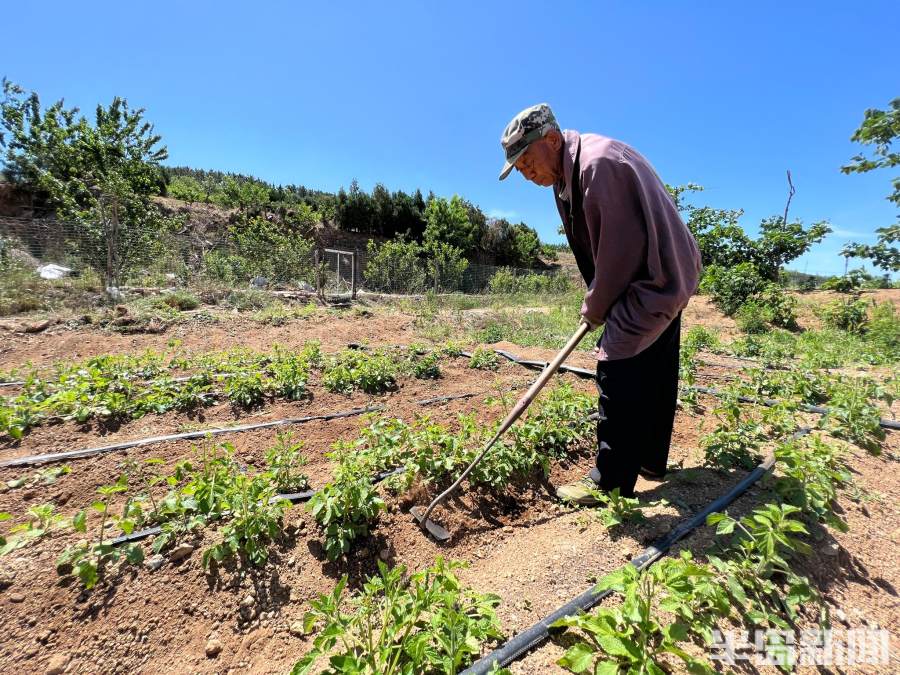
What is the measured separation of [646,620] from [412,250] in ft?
54.7

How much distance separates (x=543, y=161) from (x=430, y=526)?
199 centimetres

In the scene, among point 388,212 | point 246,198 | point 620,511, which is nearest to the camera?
point 620,511

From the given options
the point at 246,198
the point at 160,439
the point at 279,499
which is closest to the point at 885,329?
the point at 279,499

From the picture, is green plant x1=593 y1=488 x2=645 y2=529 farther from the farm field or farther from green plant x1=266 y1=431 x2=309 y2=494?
green plant x1=266 y1=431 x2=309 y2=494

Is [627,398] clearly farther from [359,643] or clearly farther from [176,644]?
[176,644]

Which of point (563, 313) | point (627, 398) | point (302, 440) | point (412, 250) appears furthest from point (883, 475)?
point (412, 250)

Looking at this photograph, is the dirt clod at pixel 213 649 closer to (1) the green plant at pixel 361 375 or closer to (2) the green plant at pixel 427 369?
(1) the green plant at pixel 361 375

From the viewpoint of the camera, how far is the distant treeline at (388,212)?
25.3m

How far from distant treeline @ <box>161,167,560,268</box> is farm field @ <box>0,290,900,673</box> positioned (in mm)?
21453

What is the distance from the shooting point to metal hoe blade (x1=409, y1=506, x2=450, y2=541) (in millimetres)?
1934

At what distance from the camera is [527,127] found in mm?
→ 1829

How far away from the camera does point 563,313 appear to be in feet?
38.2

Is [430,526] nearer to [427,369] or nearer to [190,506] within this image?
[190,506]

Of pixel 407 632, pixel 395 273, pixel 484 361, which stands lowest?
pixel 407 632
